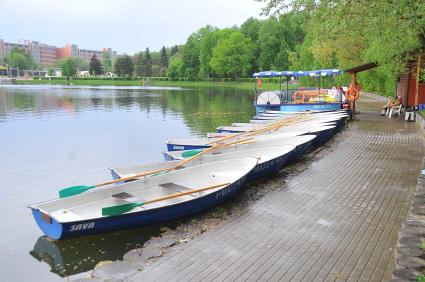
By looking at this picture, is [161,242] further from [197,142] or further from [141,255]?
[197,142]

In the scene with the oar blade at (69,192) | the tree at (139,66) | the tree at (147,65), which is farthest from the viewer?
the tree at (139,66)

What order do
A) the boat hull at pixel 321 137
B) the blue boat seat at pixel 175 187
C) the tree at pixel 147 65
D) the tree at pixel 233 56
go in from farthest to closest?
1. the tree at pixel 147 65
2. the tree at pixel 233 56
3. the boat hull at pixel 321 137
4. the blue boat seat at pixel 175 187

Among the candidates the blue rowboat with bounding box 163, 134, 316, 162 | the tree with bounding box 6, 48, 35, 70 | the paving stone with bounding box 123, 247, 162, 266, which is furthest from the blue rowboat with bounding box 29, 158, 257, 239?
the tree with bounding box 6, 48, 35, 70

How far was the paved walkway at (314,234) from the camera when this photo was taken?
Answer: 18.7 feet

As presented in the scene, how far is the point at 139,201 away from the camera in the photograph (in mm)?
8594

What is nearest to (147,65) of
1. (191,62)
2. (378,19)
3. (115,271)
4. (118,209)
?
(191,62)

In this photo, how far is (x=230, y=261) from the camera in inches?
239

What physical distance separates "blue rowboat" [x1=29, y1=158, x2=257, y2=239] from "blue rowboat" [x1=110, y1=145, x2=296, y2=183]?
0.57m

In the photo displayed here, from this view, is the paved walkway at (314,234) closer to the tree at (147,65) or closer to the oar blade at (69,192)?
the oar blade at (69,192)

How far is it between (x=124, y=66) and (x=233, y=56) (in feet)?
148

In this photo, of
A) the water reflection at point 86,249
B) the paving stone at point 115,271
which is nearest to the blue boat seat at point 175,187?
the water reflection at point 86,249

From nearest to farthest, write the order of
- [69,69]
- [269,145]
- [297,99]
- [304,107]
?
[269,145] < [304,107] < [297,99] < [69,69]

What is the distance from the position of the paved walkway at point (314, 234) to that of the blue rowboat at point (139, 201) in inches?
33.7

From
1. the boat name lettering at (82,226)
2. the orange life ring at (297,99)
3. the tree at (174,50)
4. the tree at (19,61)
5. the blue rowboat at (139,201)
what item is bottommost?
the boat name lettering at (82,226)
